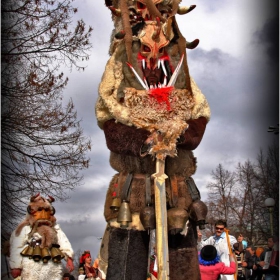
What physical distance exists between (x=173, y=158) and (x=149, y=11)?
3.75 feet

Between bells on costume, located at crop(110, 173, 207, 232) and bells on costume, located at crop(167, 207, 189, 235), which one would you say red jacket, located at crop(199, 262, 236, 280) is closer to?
bells on costume, located at crop(110, 173, 207, 232)

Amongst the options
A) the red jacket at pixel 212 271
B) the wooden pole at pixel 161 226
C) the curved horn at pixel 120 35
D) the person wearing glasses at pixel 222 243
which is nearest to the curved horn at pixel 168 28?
the curved horn at pixel 120 35

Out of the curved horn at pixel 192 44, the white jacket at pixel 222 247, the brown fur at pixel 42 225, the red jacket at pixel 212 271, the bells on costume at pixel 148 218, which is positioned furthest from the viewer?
the white jacket at pixel 222 247

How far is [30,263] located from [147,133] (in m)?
1.70

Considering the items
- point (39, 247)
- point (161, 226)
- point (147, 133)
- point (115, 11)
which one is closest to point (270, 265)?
point (161, 226)

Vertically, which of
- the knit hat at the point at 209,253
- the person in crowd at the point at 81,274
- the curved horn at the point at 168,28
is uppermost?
the curved horn at the point at 168,28

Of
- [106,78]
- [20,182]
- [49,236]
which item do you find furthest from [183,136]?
[20,182]

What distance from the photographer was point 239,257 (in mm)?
6738

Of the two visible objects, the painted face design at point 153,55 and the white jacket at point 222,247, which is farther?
the white jacket at point 222,247

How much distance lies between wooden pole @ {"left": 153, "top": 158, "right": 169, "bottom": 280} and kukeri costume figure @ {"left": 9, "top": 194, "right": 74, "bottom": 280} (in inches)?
53.9

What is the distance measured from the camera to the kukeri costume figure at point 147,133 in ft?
12.5

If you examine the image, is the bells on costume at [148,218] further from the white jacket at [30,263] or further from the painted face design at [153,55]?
the white jacket at [30,263]

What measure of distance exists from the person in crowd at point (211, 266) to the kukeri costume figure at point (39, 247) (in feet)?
4.61

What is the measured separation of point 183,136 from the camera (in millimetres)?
3881
